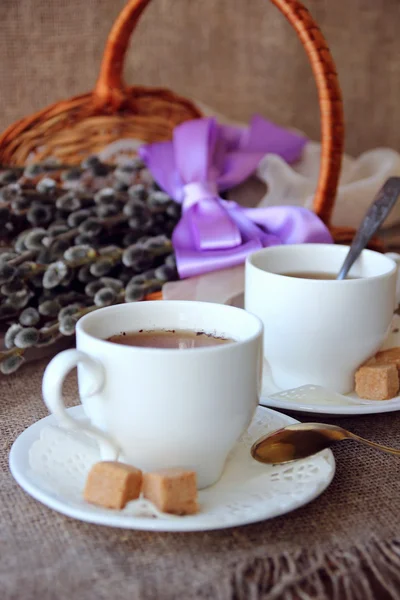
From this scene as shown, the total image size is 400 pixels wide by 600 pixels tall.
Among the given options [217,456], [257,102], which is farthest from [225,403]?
[257,102]

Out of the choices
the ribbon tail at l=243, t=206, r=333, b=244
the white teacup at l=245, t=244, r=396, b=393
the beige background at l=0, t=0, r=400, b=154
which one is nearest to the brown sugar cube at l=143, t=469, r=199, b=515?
the white teacup at l=245, t=244, r=396, b=393

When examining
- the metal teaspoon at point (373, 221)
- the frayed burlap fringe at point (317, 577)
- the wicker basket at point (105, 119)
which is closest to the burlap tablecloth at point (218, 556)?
the frayed burlap fringe at point (317, 577)

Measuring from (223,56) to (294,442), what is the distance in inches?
53.9

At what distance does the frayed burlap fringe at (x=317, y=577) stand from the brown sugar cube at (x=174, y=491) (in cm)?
6

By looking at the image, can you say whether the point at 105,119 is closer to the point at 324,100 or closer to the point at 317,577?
the point at 324,100

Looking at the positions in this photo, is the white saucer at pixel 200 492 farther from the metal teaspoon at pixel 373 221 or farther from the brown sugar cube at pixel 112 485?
the metal teaspoon at pixel 373 221

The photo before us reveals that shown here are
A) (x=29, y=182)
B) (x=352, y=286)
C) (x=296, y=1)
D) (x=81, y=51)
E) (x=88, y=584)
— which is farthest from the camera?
(x=81, y=51)

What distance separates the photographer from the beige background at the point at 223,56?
5.46ft

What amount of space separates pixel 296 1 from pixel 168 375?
2.27ft

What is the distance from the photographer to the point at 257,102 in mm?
1918

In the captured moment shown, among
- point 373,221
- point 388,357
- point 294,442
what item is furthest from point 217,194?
point 294,442

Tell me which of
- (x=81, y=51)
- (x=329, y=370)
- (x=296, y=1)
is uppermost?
(x=296, y=1)

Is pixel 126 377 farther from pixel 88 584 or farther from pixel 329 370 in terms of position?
pixel 329 370

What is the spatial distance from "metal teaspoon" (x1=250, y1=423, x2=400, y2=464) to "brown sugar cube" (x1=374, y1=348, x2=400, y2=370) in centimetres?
19
